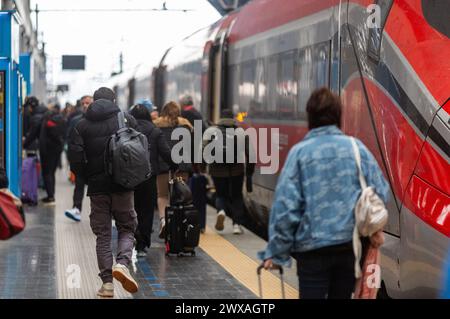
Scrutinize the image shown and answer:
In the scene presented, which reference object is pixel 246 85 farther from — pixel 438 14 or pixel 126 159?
pixel 438 14

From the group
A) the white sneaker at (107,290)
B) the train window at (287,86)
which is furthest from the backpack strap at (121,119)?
the train window at (287,86)

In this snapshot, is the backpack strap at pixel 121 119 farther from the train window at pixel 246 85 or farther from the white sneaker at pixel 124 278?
the train window at pixel 246 85

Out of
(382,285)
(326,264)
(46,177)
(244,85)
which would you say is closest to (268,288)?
(382,285)

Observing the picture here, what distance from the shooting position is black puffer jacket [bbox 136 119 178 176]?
10.6 m

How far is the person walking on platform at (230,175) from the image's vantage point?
12914 millimetres

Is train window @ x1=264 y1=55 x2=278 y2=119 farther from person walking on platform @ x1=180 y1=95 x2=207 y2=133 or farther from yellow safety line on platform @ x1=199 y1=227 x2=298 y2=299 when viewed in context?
yellow safety line on platform @ x1=199 y1=227 x2=298 y2=299

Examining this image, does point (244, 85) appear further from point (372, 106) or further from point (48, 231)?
point (372, 106)

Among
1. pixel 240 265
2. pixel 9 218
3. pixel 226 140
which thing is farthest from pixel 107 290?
pixel 226 140

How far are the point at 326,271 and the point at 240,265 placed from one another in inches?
206

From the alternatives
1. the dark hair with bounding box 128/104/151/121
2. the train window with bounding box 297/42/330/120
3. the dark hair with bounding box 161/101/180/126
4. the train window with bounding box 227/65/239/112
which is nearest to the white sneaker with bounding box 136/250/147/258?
the dark hair with bounding box 128/104/151/121

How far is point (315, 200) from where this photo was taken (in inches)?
206

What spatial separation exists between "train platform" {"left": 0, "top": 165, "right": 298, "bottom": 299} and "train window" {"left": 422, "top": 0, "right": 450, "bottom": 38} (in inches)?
94.6

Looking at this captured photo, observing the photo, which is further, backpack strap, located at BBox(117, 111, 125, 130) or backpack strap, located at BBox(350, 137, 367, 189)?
backpack strap, located at BBox(117, 111, 125, 130)

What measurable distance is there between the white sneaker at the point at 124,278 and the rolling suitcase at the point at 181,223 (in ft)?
7.97
